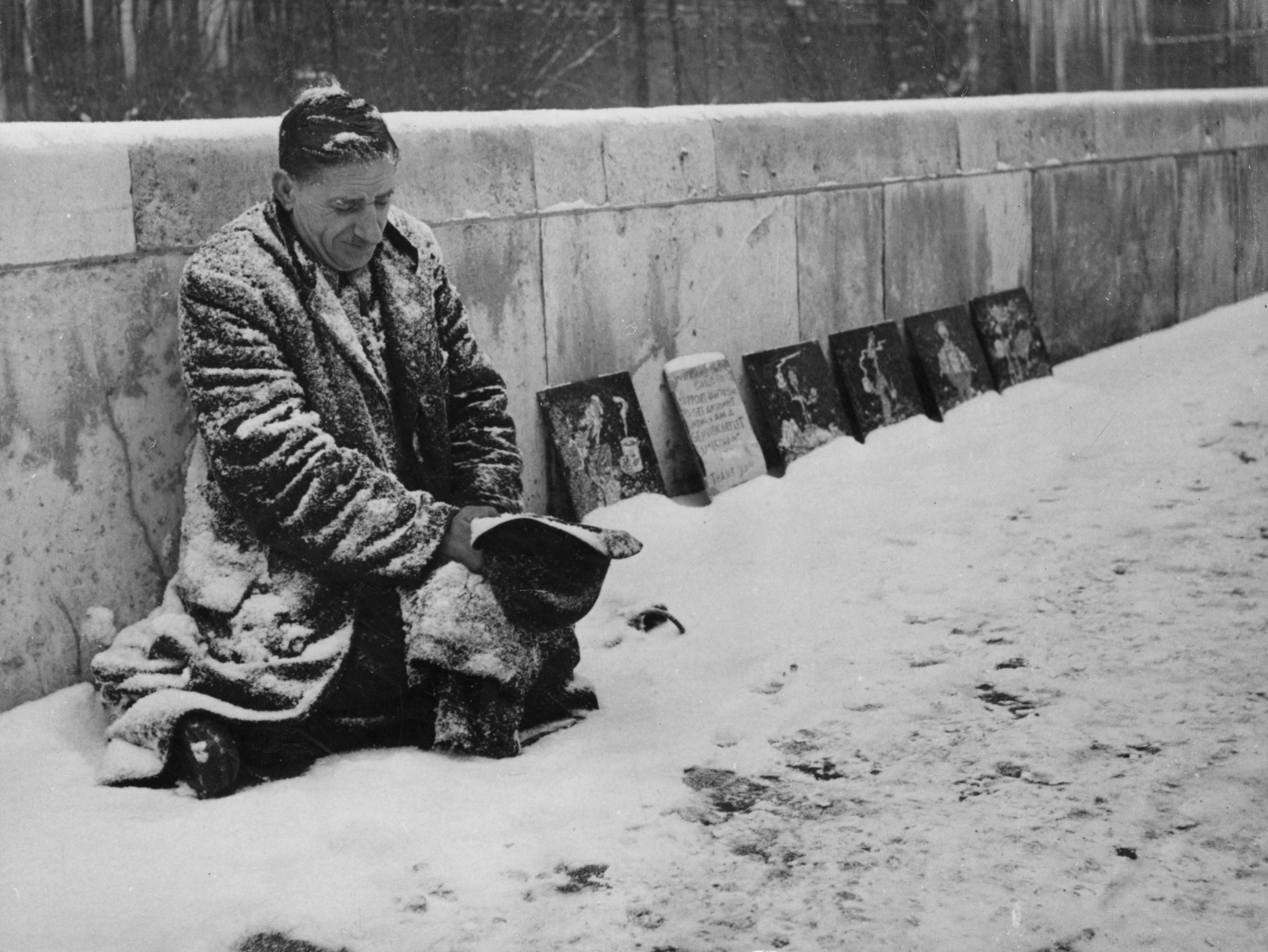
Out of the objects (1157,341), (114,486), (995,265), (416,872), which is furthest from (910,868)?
(1157,341)

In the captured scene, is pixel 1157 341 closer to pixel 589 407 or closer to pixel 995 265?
pixel 995 265

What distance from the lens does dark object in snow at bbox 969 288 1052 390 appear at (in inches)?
313

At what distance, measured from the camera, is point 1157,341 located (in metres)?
8.98

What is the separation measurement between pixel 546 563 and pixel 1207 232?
7209mm

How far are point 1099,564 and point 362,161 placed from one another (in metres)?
2.76

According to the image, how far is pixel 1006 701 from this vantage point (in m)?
4.14

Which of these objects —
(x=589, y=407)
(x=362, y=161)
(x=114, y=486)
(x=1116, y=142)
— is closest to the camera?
(x=362, y=161)

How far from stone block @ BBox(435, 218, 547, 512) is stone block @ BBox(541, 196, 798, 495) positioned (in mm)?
72

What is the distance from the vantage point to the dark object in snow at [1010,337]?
26.1 feet

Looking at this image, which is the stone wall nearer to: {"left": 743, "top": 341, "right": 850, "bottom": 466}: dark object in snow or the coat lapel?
{"left": 743, "top": 341, "right": 850, "bottom": 466}: dark object in snow

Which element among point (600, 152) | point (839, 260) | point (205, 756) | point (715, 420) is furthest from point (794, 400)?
point (205, 756)

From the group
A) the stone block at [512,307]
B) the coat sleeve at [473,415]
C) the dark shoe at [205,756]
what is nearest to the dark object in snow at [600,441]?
the stone block at [512,307]

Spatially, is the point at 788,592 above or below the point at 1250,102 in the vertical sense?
below

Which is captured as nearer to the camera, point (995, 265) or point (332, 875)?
point (332, 875)
